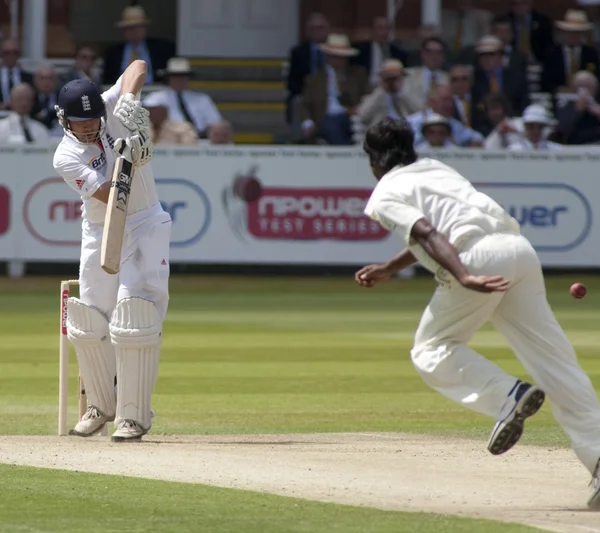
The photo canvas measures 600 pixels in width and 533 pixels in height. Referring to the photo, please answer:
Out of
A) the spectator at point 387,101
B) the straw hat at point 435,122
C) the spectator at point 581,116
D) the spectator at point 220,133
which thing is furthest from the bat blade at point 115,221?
the spectator at point 581,116

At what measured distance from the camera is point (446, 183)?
20.5 ft

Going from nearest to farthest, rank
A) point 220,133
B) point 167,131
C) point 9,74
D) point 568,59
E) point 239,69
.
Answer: point 220,133 → point 167,131 → point 9,74 → point 568,59 → point 239,69

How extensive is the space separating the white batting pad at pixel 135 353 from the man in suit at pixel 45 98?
11.0m

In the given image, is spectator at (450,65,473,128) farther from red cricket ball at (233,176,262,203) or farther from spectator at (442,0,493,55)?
red cricket ball at (233,176,262,203)

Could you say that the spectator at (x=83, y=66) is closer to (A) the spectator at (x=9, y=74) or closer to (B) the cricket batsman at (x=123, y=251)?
(A) the spectator at (x=9, y=74)

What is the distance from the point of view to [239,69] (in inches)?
904

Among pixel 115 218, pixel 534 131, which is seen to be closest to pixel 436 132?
pixel 534 131

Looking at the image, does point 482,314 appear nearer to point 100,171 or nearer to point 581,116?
point 100,171

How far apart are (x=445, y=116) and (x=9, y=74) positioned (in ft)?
18.7

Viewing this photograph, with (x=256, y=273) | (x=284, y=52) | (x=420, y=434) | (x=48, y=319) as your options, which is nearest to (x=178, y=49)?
(x=284, y=52)

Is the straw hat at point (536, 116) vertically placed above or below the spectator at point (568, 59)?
below

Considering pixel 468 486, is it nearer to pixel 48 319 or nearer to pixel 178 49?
pixel 48 319

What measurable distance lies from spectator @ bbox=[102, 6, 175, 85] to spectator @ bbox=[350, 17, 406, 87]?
2.65 m

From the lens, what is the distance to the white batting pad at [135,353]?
7.81 m
